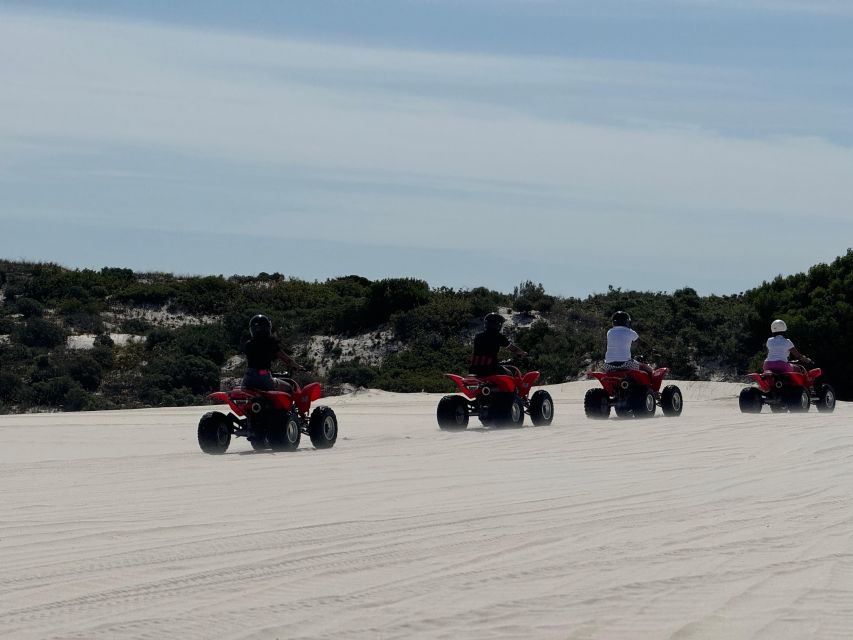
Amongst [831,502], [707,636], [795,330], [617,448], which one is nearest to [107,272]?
[795,330]

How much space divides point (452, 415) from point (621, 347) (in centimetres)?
327

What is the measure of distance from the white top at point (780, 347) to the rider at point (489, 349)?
5.74 metres

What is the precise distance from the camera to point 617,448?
14805 mm

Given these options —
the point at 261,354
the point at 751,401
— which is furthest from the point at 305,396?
the point at 751,401

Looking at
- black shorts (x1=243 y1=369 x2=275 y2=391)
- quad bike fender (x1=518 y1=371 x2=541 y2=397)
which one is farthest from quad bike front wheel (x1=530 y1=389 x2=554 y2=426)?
black shorts (x1=243 y1=369 x2=275 y2=391)

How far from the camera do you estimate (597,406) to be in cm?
2027

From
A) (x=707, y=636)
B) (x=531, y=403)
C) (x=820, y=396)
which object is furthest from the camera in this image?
(x=820, y=396)

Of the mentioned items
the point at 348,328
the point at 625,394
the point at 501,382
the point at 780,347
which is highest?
the point at 348,328

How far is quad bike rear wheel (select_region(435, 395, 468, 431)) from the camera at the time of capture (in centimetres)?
1817

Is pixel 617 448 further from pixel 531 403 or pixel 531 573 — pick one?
pixel 531 573

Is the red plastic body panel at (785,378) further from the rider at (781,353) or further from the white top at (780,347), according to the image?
the white top at (780,347)

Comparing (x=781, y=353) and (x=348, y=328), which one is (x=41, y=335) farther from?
(x=781, y=353)

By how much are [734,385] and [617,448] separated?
14832mm

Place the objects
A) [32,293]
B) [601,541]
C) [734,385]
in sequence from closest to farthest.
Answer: [601,541] → [734,385] → [32,293]
